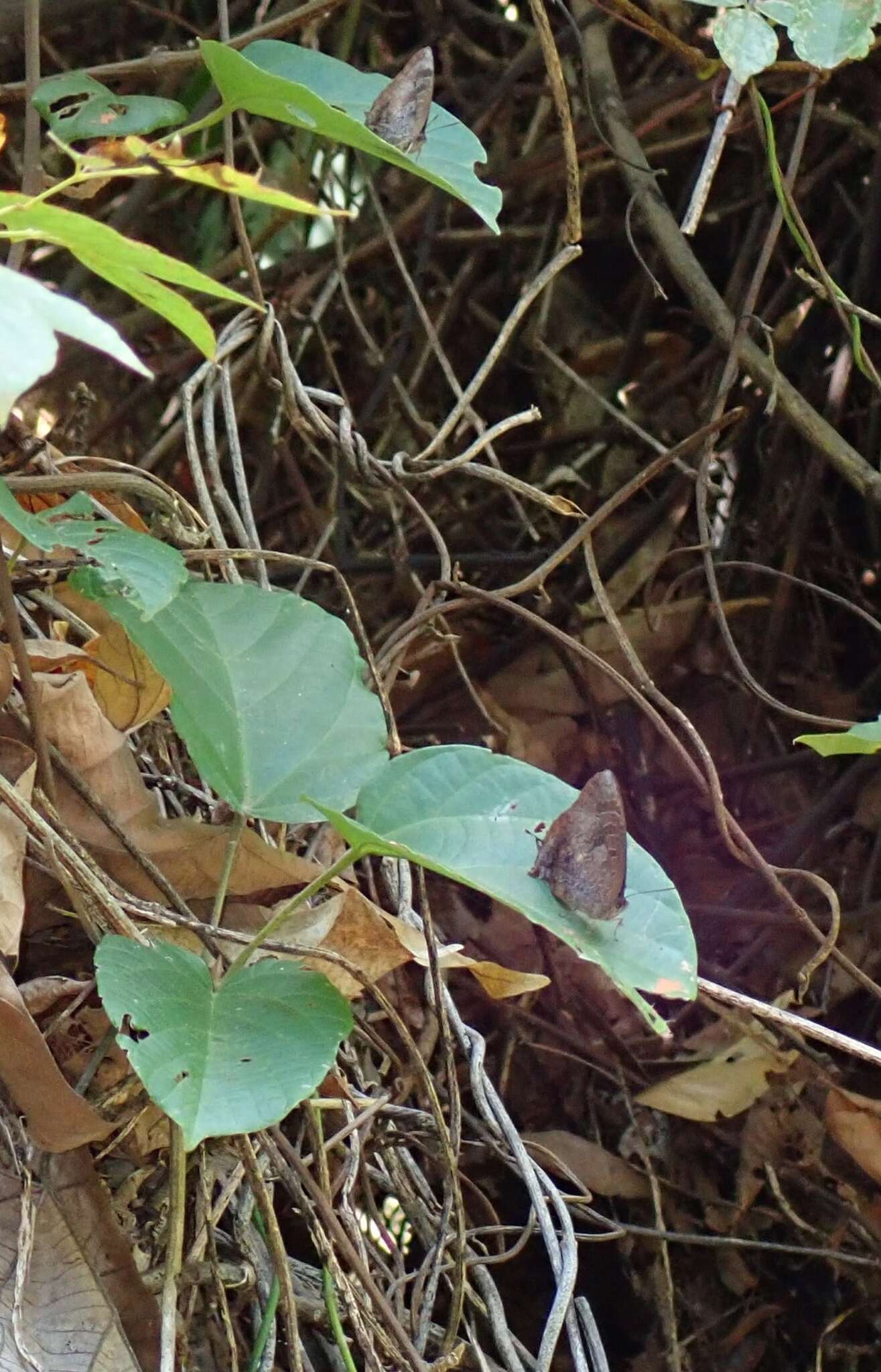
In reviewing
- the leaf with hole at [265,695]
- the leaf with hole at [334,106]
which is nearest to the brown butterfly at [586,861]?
the leaf with hole at [265,695]

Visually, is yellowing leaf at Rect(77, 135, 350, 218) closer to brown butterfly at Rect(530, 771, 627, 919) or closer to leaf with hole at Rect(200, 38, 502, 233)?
leaf with hole at Rect(200, 38, 502, 233)

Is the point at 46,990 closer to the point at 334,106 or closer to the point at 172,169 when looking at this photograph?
the point at 172,169

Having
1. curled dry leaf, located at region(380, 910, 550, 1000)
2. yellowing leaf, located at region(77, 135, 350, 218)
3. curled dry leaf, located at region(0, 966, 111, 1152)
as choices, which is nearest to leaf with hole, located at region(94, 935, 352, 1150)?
curled dry leaf, located at region(0, 966, 111, 1152)

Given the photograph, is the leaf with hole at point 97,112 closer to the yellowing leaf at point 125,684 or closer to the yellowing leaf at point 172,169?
the yellowing leaf at point 172,169

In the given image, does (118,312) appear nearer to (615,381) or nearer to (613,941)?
(615,381)

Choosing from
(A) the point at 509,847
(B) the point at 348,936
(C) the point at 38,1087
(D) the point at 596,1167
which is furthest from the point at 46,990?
(D) the point at 596,1167

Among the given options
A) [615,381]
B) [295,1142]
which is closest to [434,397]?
[615,381]
